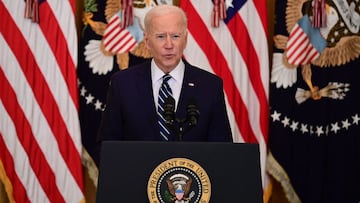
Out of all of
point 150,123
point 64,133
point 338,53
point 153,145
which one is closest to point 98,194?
point 153,145

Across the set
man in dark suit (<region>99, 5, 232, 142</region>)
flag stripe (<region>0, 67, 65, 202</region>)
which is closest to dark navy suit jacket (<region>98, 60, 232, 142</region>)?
man in dark suit (<region>99, 5, 232, 142</region>)

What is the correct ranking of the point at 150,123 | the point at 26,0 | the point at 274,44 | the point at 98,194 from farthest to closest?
the point at 274,44
the point at 26,0
the point at 150,123
the point at 98,194

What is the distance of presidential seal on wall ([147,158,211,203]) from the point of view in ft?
4.83

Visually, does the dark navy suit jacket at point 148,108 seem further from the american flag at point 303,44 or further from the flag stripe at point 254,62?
the american flag at point 303,44

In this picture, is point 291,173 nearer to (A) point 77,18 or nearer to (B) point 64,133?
(B) point 64,133

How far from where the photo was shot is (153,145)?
4.91 feet

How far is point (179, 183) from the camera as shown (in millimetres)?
1482

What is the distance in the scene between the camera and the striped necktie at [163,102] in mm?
2003

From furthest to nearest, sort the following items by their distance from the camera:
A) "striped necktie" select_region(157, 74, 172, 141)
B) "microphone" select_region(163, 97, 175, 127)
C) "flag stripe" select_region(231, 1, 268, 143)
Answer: "flag stripe" select_region(231, 1, 268, 143) → "striped necktie" select_region(157, 74, 172, 141) → "microphone" select_region(163, 97, 175, 127)

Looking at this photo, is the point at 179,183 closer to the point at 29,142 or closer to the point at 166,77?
the point at 166,77

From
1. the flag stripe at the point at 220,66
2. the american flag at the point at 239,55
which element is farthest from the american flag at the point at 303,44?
the flag stripe at the point at 220,66

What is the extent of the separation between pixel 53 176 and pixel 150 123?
1549 mm

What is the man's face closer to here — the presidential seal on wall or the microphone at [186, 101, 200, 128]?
the microphone at [186, 101, 200, 128]

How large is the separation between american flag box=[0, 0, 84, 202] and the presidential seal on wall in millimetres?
1976
